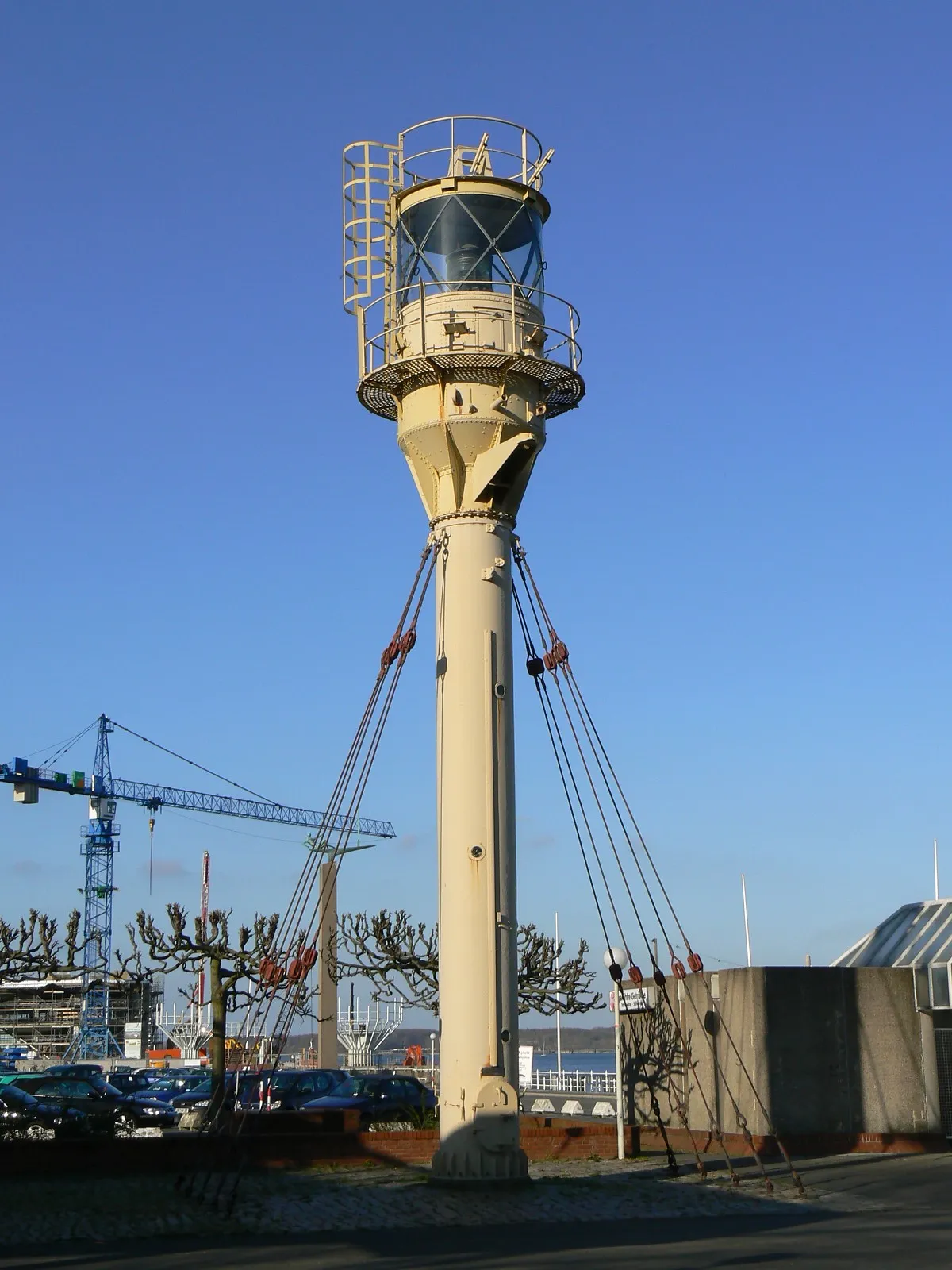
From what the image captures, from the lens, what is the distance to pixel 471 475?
23.0 meters

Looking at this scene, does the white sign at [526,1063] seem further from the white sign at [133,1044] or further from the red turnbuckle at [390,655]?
the white sign at [133,1044]

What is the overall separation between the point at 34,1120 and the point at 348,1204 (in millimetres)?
9150

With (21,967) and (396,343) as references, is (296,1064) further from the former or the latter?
(396,343)

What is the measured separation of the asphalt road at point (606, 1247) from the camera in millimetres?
15344

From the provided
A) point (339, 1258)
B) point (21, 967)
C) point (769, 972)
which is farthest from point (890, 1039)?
point (21, 967)

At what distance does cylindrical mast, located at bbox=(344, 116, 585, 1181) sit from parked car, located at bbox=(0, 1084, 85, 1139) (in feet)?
25.5

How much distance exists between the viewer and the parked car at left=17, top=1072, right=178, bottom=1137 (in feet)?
103

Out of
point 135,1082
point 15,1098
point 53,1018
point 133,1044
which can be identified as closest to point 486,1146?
point 15,1098

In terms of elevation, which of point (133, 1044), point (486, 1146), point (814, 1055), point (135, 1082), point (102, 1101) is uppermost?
point (814, 1055)

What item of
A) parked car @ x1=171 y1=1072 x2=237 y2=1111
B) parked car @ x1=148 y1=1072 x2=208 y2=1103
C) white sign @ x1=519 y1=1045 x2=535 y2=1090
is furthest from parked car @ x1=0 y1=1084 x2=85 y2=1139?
white sign @ x1=519 y1=1045 x2=535 y2=1090

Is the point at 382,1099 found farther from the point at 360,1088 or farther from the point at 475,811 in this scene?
the point at 475,811

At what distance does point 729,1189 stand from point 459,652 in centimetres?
890

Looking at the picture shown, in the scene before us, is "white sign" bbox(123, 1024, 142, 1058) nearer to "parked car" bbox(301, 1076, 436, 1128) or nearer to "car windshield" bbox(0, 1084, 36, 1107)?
"car windshield" bbox(0, 1084, 36, 1107)

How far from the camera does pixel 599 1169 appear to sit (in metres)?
23.9
